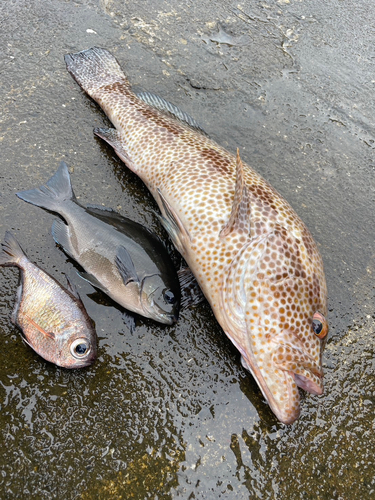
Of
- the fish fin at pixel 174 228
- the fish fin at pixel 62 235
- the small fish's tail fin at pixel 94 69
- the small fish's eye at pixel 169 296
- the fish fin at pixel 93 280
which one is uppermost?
the small fish's tail fin at pixel 94 69

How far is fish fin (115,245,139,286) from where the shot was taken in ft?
11.1

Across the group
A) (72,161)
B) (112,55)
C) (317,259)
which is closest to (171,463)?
(317,259)

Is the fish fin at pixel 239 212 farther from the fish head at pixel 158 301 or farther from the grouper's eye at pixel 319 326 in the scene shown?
the grouper's eye at pixel 319 326

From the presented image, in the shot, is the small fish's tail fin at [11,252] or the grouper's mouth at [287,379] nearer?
the grouper's mouth at [287,379]

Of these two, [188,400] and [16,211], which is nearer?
[188,400]

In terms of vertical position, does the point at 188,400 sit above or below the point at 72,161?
below

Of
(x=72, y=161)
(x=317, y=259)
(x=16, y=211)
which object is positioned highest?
(x=317, y=259)

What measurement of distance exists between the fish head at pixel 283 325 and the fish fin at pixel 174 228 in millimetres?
662

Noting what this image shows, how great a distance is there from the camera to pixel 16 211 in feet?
12.8

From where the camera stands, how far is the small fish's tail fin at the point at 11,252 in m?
3.40

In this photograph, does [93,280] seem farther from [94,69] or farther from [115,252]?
[94,69]

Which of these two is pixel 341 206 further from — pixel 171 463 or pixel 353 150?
pixel 171 463

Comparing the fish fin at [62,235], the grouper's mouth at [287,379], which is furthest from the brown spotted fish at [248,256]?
the fish fin at [62,235]

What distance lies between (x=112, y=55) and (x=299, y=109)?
2646 millimetres
